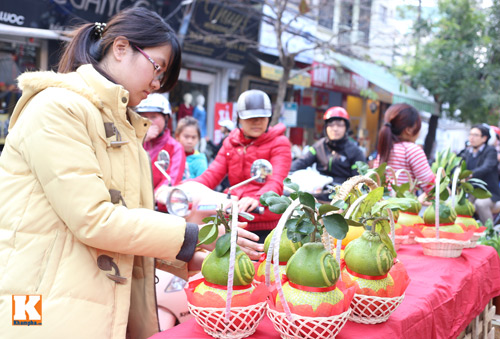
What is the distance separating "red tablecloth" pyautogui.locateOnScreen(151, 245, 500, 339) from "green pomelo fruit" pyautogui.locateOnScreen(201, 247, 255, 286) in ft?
0.59

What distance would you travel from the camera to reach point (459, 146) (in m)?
22.0

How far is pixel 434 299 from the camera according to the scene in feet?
5.92

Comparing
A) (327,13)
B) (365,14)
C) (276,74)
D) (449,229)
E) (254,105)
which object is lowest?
(449,229)

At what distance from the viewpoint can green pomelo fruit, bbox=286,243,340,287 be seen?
1254 millimetres

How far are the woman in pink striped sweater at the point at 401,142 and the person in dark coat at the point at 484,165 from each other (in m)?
2.67

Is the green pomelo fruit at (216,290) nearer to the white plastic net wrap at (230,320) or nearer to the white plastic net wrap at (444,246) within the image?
the white plastic net wrap at (230,320)

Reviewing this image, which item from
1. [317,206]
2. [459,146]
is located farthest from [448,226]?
[459,146]

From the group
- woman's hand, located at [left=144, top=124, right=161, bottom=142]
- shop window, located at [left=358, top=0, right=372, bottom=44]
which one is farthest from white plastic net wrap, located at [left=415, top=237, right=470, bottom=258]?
shop window, located at [left=358, top=0, right=372, bottom=44]

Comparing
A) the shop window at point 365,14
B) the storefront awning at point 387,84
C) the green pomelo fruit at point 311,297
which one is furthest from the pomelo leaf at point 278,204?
the storefront awning at point 387,84

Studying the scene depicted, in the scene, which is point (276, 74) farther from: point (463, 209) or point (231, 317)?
point (231, 317)

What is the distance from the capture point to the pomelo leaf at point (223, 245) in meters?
1.33

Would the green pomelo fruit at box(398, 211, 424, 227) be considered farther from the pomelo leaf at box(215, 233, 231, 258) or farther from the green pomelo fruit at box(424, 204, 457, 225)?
the pomelo leaf at box(215, 233, 231, 258)

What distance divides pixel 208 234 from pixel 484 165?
568 cm

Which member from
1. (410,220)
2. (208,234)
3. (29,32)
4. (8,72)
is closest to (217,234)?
(208,234)
